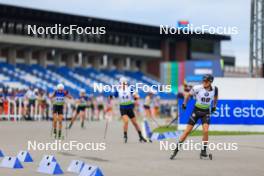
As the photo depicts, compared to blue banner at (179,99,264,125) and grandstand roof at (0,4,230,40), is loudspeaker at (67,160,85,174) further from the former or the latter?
grandstand roof at (0,4,230,40)

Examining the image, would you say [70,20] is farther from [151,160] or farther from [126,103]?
[151,160]

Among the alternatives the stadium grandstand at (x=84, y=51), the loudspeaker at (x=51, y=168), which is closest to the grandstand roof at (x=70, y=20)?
the stadium grandstand at (x=84, y=51)

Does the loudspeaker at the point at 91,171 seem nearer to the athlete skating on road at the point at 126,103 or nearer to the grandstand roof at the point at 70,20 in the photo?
the athlete skating on road at the point at 126,103

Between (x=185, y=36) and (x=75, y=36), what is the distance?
14440mm

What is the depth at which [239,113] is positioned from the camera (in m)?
25.1

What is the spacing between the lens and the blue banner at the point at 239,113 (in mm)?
24766

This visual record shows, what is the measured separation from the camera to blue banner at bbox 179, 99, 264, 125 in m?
24.8

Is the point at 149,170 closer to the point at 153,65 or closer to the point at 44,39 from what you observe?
the point at 44,39

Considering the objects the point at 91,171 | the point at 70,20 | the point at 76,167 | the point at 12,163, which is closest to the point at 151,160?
the point at 76,167

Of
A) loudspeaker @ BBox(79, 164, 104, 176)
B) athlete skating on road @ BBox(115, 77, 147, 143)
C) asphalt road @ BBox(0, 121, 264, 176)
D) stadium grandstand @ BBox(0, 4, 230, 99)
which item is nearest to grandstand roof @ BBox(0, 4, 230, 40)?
stadium grandstand @ BBox(0, 4, 230, 99)

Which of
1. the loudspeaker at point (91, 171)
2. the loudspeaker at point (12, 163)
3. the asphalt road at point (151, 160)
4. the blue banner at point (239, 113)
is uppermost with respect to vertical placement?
the blue banner at point (239, 113)

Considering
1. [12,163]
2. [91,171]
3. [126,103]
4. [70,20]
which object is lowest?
[12,163]

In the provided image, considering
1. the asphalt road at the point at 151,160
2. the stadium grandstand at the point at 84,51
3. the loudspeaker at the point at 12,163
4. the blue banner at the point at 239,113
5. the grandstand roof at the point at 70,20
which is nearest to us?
the asphalt road at the point at 151,160

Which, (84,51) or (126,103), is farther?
(84,51)
